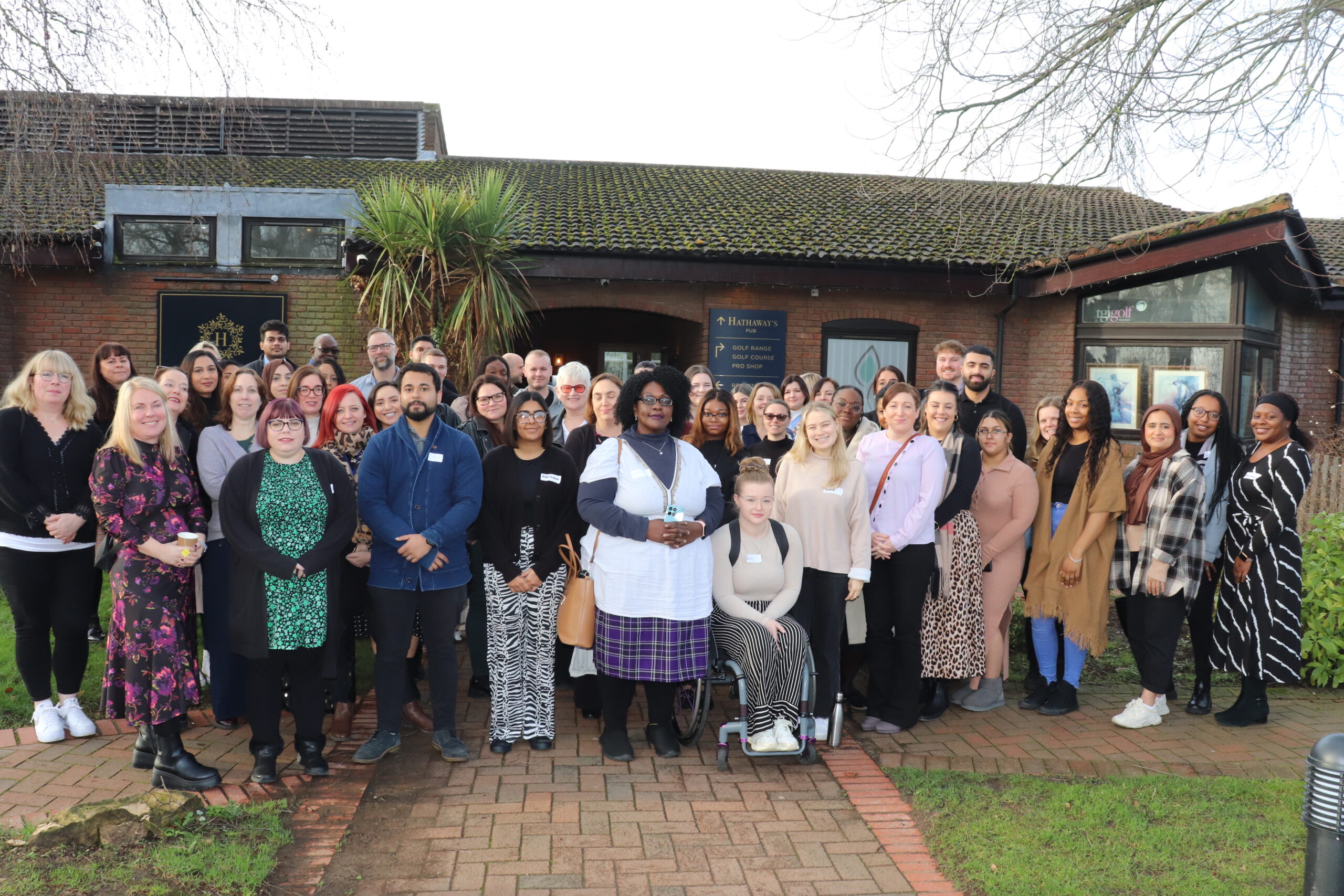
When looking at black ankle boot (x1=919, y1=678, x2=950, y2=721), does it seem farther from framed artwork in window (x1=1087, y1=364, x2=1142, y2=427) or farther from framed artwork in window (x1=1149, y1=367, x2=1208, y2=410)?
framed artwork in window (x1=1087, y1=364, x2=1142, y2=427)

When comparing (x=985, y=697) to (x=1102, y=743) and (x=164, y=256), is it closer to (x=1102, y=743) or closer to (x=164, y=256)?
(x=1102, y=743)

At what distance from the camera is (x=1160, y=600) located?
5.32 metres

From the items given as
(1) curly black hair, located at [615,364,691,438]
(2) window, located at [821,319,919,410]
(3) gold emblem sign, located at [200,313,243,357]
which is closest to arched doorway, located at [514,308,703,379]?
(2) window, located at [821,319,919,410]

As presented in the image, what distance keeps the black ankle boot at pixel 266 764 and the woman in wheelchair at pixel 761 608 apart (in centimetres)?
222

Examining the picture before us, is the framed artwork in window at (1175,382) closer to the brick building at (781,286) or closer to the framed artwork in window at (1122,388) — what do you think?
the brick building at (781,286)

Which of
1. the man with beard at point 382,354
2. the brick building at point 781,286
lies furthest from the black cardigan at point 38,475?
the brick building at point 781,286

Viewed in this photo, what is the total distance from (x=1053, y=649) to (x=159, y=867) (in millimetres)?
4885

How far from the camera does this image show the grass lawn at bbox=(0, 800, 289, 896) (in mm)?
3391

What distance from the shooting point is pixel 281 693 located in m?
4.49

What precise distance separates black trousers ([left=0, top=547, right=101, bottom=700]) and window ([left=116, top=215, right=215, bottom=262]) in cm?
1047

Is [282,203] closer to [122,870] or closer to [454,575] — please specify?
[454,575]

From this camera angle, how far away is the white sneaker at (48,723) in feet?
15.7

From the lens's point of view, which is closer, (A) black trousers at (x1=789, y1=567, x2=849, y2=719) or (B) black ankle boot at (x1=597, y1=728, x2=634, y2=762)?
(B) black ankle boot at (x1=597, y1=728, x2=634, y2=762)

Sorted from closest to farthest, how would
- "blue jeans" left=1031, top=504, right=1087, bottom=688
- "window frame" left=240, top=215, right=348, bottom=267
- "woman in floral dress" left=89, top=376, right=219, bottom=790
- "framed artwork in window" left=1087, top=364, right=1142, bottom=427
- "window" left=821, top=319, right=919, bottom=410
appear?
"woman in floral dress" left=89, top=376, right=219, bottom=790 → "blue jeans" left=1031, top=504, right=1087, bottom=688 → "window frame" left=240, top=215, right=348, bottom=267 → "framed artwork in window" left=1087, top=364, right=1142, bottom=427 → "window" left=821, top=319, right=919, bottom=410
